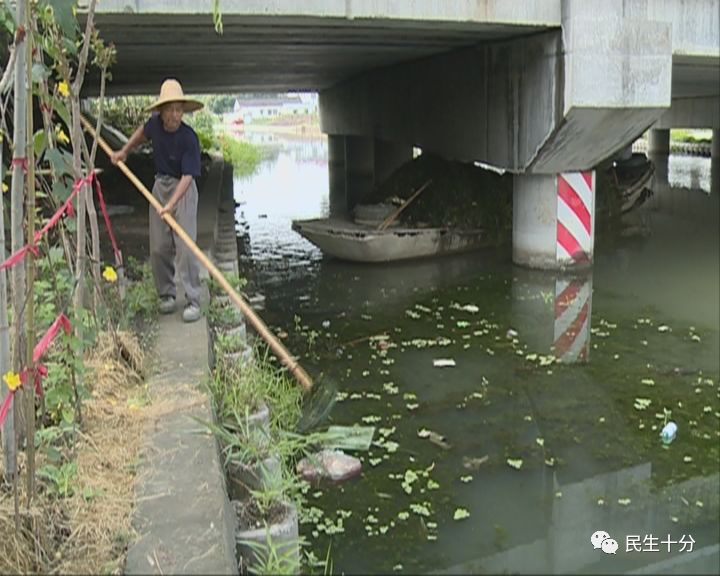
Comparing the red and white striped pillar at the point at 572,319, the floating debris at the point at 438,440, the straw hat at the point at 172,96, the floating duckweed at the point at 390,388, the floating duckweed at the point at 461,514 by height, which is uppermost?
the straw hat at the point at 172,96

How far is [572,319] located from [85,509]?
5870 millimetres

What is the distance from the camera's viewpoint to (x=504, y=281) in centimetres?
938

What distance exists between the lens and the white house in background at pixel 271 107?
211 feet

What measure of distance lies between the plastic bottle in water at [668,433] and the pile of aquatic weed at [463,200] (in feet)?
20.8

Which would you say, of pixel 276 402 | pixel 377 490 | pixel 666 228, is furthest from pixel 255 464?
pixel 666 228

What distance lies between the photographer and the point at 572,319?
308 inches

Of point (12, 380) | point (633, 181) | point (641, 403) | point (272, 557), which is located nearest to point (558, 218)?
point (641, 403)

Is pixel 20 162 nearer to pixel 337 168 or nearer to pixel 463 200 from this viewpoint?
pixel 463 200

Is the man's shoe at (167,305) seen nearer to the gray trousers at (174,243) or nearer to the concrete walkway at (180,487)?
the gray trousers at (174,243)

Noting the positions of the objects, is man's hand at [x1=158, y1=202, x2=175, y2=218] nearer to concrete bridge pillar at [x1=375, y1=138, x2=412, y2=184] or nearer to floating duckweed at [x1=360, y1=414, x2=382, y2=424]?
floating duckweed at [x1=360, y1=414, x2=382, y2=424]

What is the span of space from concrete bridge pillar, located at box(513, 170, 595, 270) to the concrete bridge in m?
0.01

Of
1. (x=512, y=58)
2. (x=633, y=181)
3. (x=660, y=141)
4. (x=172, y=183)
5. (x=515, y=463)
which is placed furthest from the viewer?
(x=660, y=141)

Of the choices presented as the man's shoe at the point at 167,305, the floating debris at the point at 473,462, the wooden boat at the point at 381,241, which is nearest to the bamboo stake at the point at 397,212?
the wooden boat at the point at 381,241

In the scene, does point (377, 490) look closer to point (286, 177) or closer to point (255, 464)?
point (255, 464)
